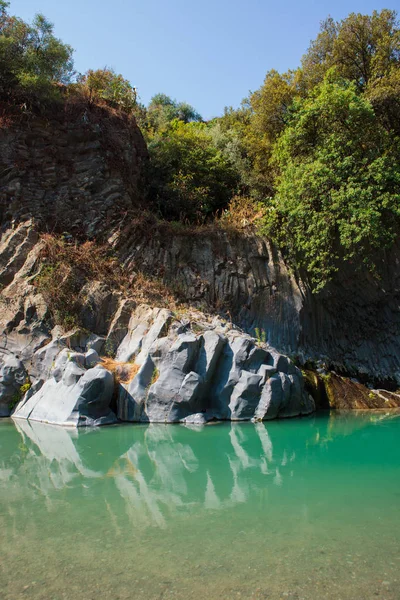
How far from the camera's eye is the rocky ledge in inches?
453

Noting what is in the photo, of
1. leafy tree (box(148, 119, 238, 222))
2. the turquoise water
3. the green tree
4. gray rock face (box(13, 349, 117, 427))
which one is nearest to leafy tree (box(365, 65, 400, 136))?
leafy tree (box(148, 119, 238, 222))

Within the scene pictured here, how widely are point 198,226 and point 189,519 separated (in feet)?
46.0

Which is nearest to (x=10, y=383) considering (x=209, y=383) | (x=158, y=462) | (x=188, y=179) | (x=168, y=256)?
(x=209, y=383)

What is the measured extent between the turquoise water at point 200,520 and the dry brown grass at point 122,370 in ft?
11.1

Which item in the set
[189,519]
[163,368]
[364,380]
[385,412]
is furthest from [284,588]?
[364,380]

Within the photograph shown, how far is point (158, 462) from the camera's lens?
7598mm

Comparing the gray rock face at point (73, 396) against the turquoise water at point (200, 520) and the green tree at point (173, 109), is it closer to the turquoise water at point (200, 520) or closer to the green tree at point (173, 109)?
the turquoise water at point (200, 520)

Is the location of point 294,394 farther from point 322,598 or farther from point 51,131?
point 51,131

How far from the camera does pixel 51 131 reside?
18547mm

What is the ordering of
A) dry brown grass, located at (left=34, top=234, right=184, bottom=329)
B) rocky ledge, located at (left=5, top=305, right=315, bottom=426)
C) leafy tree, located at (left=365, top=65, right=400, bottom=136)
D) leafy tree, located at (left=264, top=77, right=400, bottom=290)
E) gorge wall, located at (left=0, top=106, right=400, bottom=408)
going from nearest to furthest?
rocky ledge, located at (left=5, top=305, right=315, bottom=426)
dry brown grass, located at (left=34, top=234, right=184, bottom=329)
leafy tree, located at (left=264, top=77, right=400, bottom=290)
gorge wall, located at (left=0, top=106, right=400, bottom=408)
leafy tree, located at (left=365, top=65, right=400, bottom=136)

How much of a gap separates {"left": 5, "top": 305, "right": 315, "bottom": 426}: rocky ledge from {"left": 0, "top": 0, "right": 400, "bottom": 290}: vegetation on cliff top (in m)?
5.07

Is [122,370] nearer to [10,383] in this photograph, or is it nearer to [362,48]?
[10,383]

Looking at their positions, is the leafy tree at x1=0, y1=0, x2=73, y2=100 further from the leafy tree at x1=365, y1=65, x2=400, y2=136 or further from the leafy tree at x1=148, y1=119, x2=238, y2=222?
the leafy tree at x1=365, y1=65, x2=400, y2=136

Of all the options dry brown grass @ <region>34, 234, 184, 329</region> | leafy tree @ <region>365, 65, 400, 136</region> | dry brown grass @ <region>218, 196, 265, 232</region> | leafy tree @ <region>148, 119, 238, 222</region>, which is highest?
leafy tree @ <region>365, 65, 400, 136</region>
